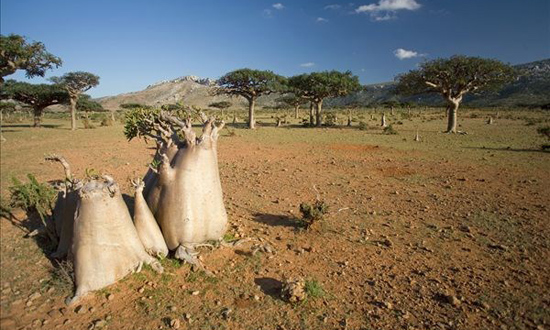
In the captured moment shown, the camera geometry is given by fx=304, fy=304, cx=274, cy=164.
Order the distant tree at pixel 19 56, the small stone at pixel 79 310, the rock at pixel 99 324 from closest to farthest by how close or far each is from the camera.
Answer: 1. the rock at pixel 99 324
2. the small stone at pixel 79 310
3. the distant tree at pixel 19 56

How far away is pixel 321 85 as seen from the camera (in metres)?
28.9

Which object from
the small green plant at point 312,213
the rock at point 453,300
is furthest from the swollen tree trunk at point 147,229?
the rock at point 453,300

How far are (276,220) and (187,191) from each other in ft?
7.74

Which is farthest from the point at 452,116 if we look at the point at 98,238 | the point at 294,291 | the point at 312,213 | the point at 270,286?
the point at 98,238

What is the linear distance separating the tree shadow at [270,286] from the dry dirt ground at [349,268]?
0.07 ft

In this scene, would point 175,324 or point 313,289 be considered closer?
point 175,324

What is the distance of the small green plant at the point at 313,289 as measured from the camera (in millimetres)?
3863

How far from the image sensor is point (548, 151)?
1395 centimetres

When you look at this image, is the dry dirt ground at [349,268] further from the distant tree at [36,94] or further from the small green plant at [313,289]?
the distant tree at [36,94]

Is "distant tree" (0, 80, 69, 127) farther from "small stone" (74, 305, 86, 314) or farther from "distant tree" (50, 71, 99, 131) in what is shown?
"small stone" (74, 305, 86, 314)

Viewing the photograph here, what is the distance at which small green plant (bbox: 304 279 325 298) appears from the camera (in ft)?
12.7

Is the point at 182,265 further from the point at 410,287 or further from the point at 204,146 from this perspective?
the point at 410,287

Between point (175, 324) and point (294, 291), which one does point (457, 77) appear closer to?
point (294, 291)

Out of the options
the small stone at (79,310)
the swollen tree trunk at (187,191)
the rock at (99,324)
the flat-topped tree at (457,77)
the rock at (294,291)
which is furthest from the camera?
the flat-topped tree at (457,77)
